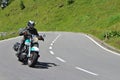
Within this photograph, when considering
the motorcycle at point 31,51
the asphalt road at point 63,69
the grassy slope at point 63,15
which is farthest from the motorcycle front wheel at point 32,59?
the grassy slope at point 63,15

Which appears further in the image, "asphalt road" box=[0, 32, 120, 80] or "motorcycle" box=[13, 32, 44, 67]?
"motorcycle" box=[13, 32, 44, 67]

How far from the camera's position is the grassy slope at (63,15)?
6712cm

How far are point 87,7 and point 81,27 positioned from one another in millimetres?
11524

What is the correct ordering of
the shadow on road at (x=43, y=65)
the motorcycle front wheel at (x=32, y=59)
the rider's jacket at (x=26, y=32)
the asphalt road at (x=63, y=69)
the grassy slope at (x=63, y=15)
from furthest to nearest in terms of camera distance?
the grassy slope at (x=63, y=15), the rider's jacket at (x=26, y=32), the shadow on road at (x=43, y=65), the motorcycle front wheel at (x=32, y=59), the asphalt road at (x=63, y=69)

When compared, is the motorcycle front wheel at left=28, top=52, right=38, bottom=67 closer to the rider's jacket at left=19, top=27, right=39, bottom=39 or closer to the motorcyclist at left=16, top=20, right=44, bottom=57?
the motorcyclist at left=16, top=20, right=44, bottom=57

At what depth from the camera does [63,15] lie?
77.4 m

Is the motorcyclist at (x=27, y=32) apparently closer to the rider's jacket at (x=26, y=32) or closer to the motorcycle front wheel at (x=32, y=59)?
the rider's jacket at (x=26, y=32)

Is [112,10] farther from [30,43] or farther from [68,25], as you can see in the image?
[30,43]

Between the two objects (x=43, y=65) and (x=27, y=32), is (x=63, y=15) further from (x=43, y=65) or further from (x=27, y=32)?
(x=27, y=32)

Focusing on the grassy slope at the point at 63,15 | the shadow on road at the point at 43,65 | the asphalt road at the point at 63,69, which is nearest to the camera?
the asphalt road at the point at 63,69

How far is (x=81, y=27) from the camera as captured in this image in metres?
66.2

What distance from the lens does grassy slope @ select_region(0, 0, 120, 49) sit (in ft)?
220

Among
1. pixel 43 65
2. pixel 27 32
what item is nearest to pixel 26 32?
pixel 27 32

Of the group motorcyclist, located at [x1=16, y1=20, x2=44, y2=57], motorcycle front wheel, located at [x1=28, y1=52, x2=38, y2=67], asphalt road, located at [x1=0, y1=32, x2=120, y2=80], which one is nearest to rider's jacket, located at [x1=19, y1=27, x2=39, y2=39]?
motorcyclist, located at [x1=16, y1=20, x2=44, y2=57]
